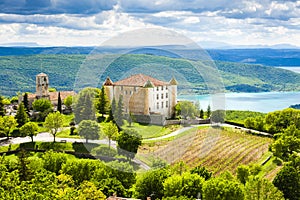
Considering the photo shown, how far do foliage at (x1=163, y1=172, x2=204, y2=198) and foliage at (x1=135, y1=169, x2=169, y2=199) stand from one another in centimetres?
49

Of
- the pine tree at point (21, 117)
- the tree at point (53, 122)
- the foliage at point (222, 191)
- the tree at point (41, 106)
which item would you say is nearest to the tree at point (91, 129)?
the foliage at point (222, 191)

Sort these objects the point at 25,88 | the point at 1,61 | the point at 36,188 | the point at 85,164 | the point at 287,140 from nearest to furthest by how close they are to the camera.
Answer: the point at 36,188, the point at 85,164, the point at 287,140, the point at 25,88, the point at 1,61

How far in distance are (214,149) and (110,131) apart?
10.4 metres

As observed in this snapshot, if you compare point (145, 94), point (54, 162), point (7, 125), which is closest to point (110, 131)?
point (145, 94)

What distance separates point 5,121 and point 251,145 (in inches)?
618

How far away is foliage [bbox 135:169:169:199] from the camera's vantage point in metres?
14.6

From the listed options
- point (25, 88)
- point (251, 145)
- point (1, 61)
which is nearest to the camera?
point (251, 145)

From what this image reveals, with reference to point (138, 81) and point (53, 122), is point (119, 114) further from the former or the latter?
point (53, 122)

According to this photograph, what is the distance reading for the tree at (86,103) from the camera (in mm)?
13628

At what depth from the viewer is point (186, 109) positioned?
14.3 m

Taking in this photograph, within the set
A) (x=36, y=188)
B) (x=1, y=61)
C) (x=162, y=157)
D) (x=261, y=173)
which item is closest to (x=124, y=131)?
(x=162, y=157)

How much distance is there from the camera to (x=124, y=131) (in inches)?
473

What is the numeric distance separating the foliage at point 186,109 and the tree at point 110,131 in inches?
95.4

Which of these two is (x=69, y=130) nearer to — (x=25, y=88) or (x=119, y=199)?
(x=119, y=199)
